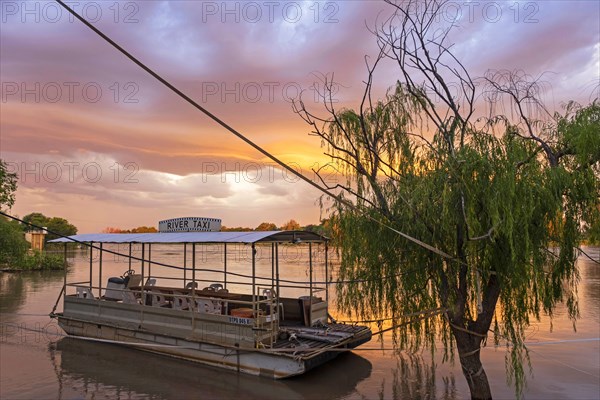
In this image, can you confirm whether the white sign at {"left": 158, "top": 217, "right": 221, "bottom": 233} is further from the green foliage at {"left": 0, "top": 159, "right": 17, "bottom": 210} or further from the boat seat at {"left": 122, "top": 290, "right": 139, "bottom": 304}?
the green foliage at {"left": 0, "top": 159, "right": 17, "bottom": 210}

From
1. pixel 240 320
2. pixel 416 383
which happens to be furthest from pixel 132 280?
pixel 416 383

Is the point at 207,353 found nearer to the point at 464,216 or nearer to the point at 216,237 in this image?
the point at 216,237

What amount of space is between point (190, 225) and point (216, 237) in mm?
2090

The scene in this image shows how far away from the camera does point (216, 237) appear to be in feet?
41.1

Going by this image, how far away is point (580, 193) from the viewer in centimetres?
788

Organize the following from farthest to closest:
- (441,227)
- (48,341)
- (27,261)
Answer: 1. (27,261)
2. (48,341)
3. (441,227)

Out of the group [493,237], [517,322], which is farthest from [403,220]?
[517,322]

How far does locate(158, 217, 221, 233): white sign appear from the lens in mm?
14102

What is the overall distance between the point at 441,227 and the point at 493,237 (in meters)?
0.94

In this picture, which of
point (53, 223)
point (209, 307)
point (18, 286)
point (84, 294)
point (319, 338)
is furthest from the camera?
point (53, 223)

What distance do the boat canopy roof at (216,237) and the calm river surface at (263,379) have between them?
3515mm

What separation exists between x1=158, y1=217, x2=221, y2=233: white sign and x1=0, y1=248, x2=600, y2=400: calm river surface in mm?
3984

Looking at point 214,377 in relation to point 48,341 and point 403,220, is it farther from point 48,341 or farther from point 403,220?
point 48,341

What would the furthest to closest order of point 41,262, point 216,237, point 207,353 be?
point 41,262 → point 216,237 → point 207,353
